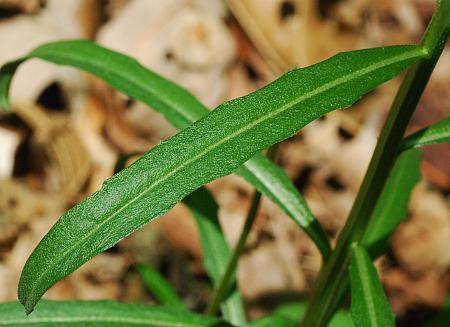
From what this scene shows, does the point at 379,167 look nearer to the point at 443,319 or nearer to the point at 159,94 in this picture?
the point at 159,94

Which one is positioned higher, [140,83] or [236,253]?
[140,83]

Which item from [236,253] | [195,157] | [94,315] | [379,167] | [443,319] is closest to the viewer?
[195,157]

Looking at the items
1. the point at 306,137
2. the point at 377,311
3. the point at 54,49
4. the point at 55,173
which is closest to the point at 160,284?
the point at 54,49

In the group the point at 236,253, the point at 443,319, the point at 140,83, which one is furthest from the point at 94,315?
the point at 443,319

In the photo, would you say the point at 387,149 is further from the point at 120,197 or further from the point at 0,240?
the point at 0,240

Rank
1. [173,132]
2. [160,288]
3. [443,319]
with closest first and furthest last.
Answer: [160,288], [443,319], [173,132]

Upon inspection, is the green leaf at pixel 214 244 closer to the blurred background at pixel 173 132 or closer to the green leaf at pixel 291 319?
the green leaf at pixel 291 319

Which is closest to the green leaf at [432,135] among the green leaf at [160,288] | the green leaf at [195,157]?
the green leaf at [195,157]

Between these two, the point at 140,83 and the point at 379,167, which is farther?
the point at 140,83
